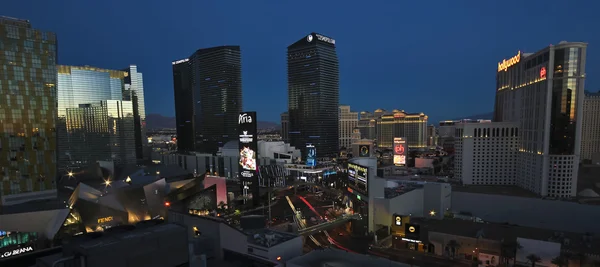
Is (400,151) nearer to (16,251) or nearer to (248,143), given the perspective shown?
(248,143)

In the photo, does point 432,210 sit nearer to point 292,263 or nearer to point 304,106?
point 292,263

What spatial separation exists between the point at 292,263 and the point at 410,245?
835 inches

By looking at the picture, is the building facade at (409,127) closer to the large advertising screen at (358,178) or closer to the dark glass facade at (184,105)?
the dark glass facade at (184,105)

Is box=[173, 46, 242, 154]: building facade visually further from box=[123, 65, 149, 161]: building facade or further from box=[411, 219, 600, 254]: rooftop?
box=[411, 219, 600, 254]: rooftop

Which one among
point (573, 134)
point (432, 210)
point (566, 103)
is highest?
point (566, 103)

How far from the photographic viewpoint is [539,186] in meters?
58.1

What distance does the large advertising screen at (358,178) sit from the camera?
44.7 meters

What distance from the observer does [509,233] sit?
3459 centimetres

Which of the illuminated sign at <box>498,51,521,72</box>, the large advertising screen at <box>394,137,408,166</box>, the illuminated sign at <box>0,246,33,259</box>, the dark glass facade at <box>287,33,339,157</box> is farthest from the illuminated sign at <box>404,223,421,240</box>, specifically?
the dark glass facade at <box>287,33,339,157</box>

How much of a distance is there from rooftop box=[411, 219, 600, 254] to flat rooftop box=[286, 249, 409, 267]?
18.4 meters

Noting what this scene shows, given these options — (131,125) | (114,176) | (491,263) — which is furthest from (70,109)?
(491,263)

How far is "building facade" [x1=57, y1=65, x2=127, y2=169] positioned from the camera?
94.9 metres

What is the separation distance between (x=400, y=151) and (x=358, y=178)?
66.6m

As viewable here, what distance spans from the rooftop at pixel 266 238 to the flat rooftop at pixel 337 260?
416 centimetres
